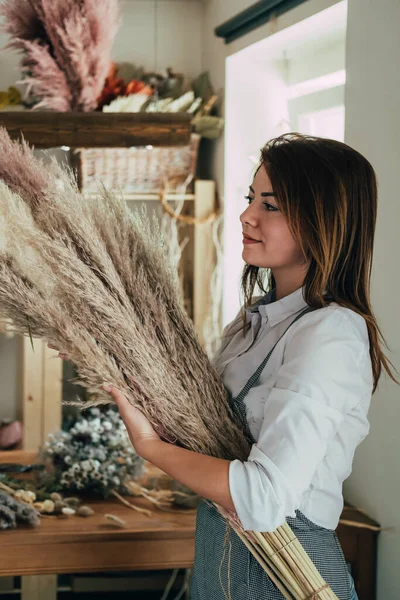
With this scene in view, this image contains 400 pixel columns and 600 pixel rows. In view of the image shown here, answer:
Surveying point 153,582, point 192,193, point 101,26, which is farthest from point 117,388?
point 192,193

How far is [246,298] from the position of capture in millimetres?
1776

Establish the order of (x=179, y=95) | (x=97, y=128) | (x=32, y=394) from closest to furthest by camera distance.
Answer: (x=97, y=128)
(x=32, y=394)
(x=179, y=95)

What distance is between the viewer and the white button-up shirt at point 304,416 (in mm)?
1265

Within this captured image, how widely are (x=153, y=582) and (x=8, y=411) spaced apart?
1.06m

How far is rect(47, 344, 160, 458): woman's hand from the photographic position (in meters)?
1.42

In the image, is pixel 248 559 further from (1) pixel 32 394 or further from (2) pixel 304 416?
(1) pixel 32 394

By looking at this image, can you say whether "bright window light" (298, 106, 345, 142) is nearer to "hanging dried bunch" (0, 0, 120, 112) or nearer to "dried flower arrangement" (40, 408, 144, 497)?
"hanging dried bunch" (0, 0, 120, 112)

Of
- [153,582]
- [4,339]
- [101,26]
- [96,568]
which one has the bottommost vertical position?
[153,582]

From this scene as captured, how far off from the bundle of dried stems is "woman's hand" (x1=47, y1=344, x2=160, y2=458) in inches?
Answer: 0.5

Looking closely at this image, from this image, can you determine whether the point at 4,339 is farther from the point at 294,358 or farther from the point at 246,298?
the point at 294,358

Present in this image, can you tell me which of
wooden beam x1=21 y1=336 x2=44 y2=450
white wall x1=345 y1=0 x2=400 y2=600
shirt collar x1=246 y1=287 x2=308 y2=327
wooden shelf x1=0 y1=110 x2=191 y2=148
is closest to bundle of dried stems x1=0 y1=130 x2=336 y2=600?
shirt collar x1=246 y1=287 x2=308 y2=327

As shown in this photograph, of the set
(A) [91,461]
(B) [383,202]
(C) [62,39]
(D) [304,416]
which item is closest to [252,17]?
(C) [62,39]

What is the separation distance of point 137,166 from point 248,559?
2.16 metres

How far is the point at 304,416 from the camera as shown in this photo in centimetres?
128
